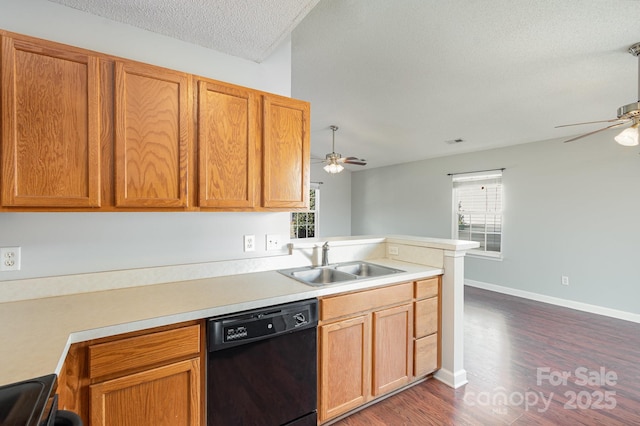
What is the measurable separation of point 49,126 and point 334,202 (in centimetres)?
654

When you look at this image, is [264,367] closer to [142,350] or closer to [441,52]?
[142,350]

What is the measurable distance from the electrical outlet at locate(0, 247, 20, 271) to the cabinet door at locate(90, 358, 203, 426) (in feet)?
2.85

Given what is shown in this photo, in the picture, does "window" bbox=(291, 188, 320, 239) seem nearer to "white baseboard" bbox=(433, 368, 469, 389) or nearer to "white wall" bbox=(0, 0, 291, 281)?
"white wall" bbox=(0, 0, 291, 281)

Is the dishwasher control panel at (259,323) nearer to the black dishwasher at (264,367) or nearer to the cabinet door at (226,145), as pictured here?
the black dishwasher at (264,367)

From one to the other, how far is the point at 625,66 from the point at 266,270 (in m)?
3.57

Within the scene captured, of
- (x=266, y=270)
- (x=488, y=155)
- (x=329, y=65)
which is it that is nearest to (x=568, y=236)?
(x=488, y=155)

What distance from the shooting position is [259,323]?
4.87 feet

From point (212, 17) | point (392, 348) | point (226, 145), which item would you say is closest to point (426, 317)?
point (392, 348)

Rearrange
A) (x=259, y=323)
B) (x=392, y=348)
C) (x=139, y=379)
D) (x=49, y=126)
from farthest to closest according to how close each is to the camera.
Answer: (x=392, y=348) < (x=259, y=323) < (x=49, y=126) < (x=139, y=379)

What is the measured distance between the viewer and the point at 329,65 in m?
3.01

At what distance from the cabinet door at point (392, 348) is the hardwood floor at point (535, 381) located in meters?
0.17

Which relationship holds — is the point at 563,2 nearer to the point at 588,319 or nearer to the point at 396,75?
the point at 396,75

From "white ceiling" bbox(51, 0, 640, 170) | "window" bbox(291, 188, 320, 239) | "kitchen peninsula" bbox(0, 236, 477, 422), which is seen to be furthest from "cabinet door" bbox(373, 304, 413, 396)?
"window" bbox(291, 188, 320, 239)

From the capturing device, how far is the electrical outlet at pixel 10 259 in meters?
1.49
